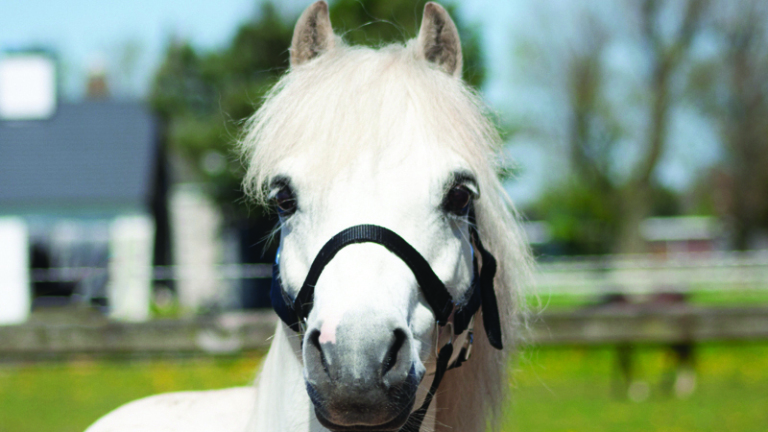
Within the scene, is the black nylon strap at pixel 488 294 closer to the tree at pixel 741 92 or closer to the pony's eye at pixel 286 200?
the pony's eye at pixel 286 200

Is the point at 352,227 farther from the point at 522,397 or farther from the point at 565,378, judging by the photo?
the point at 565,378

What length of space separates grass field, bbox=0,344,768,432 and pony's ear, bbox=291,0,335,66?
4.40 meters

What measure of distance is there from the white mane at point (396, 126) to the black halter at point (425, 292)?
17 cm

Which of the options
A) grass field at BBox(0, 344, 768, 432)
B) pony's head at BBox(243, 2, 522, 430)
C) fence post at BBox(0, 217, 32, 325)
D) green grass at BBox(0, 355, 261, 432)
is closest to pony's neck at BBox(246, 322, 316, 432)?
pony's head at BBox(243, 2, 522, 430)

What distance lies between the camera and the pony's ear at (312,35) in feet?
6.79

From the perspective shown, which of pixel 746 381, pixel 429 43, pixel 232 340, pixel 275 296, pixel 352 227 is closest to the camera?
pixel 352 227

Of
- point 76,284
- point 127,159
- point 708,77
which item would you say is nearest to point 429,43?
point 76,284

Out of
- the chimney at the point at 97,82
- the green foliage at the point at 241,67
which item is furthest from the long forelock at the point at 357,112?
the chimney at the point at 97,82

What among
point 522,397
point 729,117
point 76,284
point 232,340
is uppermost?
point 729,117

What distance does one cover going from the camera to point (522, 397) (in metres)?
7.89

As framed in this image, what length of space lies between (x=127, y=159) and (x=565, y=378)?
45.1 feet

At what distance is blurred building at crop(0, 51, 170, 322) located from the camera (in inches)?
677

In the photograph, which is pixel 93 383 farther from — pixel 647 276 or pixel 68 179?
pixel 647 276

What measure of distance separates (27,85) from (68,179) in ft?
10.1
